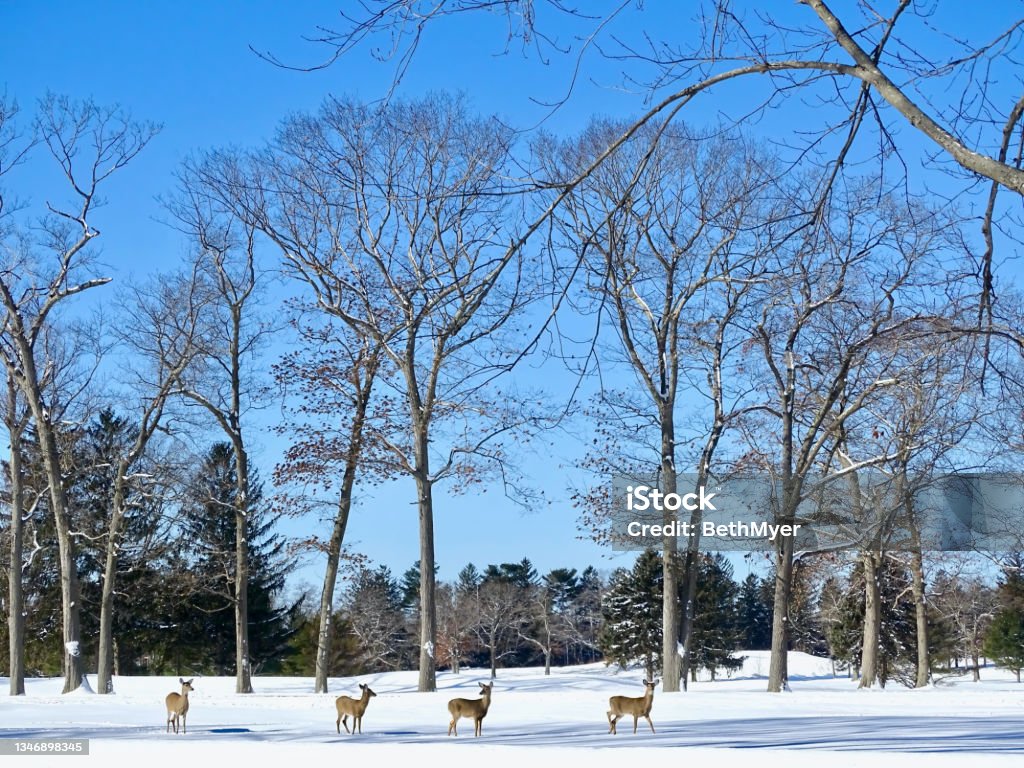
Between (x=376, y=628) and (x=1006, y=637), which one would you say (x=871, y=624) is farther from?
(x=376, y=628)

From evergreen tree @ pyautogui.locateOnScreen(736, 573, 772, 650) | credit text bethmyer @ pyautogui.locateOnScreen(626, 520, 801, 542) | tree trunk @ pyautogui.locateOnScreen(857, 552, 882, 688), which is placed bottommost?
evergreen tree @ pyautogui.locateOnScreen(736, 573, 772, 650)

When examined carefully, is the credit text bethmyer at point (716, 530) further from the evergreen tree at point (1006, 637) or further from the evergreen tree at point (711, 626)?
the evergreen tree at point (1006, 637)

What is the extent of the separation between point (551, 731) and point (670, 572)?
1048cm

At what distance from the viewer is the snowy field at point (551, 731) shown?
9.14 meters

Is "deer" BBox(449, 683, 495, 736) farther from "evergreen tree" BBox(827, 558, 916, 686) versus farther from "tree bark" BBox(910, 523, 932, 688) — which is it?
"evergreen tree" BBox(827, 558, 916, 686)

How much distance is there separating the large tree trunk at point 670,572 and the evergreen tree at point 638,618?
2476cm

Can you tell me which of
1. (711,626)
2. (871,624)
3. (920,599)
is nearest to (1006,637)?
(711,626)

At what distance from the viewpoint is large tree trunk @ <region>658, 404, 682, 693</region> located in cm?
2297

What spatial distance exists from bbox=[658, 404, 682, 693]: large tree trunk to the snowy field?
11.1 feet

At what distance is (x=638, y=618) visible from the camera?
5075cm

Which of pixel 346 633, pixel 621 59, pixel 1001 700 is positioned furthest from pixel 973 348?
pixel 346 633

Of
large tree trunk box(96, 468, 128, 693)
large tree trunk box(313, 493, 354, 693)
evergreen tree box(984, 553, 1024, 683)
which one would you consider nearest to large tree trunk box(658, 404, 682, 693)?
large tree trunk box(313, 493, 354, 693)

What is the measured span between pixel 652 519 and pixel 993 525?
1164 centimetres

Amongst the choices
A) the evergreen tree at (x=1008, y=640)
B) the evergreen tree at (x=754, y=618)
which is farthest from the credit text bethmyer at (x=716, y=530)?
the evergreen tree at (x=754, y=618)
